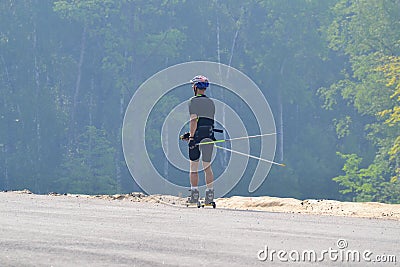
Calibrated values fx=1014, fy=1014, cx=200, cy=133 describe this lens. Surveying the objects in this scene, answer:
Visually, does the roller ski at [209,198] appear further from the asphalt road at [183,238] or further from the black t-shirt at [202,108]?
the asphalt road at [183,238]

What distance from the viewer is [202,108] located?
14797 mm

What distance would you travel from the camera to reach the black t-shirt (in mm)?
14711

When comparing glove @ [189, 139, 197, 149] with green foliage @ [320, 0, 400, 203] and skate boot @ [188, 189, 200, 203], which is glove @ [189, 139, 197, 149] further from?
green foliage @ [320, 0, 400, 203]

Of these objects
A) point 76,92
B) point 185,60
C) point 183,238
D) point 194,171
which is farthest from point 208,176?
point 185,60

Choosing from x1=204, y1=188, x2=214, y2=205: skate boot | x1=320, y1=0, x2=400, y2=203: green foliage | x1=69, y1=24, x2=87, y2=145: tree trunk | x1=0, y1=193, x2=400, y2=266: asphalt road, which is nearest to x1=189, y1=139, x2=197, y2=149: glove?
x1=204, y1=188, x2=214, y2=205: skate boot

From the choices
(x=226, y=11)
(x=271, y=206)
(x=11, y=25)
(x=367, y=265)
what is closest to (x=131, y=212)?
(x=271, y=206)

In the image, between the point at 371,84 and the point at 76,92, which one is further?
the point at 76,92

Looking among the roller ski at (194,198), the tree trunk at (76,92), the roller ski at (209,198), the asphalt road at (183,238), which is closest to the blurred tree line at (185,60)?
the tree trunk at (76,92)

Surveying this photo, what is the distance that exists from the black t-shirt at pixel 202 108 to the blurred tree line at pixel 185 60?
35.3 metres

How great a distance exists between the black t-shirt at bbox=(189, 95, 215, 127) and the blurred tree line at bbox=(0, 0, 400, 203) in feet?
116

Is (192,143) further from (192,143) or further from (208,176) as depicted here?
(208,176)

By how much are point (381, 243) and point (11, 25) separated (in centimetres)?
5230

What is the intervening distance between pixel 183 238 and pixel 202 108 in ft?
18.2

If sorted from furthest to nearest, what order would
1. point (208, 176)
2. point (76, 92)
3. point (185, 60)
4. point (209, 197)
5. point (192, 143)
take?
point (185, 60) → point (76, 92) → point (208, 176) → point (209, 197) → point (192, 143)
